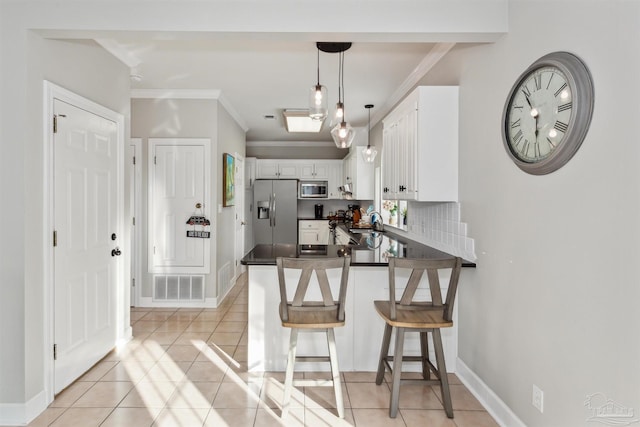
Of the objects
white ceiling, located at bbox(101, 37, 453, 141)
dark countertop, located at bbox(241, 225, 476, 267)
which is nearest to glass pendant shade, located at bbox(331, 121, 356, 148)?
white ceiling, located at bbox(101, 37, 453, 141)

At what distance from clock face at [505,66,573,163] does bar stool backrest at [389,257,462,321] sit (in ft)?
2.34

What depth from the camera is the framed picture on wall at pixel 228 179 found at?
491 centimetres

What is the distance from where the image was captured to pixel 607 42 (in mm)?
1418

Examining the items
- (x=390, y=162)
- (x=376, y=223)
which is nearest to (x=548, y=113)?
(x=390, y=162)

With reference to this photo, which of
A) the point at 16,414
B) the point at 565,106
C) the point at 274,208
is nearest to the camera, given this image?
the point at 565,106

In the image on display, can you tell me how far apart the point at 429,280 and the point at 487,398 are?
2.88 ft

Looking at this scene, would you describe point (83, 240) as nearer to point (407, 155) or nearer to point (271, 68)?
point (271, 68)

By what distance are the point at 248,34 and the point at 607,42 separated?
182cm

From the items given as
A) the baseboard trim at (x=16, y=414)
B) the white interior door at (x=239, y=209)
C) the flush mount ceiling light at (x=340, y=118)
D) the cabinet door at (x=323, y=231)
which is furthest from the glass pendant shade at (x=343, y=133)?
the cabinet door at (x=323, y=231)

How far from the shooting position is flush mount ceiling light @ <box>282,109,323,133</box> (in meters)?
5.12

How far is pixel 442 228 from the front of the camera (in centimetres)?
316

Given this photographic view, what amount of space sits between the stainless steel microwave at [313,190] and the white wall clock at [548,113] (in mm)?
5557

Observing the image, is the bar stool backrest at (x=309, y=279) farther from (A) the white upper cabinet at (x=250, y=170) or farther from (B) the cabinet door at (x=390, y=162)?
(A) the white upper cabinet at (x=250, y=170)

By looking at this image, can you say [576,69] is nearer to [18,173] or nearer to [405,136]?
[405,136]
